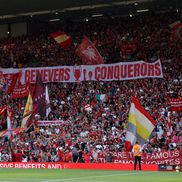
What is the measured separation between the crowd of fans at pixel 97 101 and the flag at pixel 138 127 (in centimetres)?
111

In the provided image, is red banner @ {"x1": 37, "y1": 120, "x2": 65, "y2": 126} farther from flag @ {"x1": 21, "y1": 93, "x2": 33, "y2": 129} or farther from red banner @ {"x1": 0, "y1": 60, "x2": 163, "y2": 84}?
red banner @ {"x1": 0, "y1": 60, "x2": 163, "y2": 84}

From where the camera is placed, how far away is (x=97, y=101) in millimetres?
45281

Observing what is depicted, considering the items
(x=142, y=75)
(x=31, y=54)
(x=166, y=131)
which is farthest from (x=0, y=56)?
(x=166, y=131)

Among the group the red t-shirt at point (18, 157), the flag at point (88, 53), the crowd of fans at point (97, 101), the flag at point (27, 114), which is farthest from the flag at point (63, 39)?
the red t-shirt at point (18, 157)

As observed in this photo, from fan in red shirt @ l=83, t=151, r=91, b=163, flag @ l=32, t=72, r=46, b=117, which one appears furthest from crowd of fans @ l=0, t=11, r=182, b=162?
flag @ l=32, t=72, r=46, b=117

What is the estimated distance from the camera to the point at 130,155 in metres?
36.5

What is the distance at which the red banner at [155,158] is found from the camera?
34812mm

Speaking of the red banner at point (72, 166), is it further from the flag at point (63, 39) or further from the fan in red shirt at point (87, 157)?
the flag at point (63, 39)

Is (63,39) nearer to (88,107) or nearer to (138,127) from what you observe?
(88,107)

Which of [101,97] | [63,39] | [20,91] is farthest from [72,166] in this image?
[63,39]

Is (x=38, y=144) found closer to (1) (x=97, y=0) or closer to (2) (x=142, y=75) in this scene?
(2) (x=142, y=75)

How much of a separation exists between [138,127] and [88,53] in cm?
1363

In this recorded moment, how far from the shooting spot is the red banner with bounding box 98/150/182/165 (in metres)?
34.8

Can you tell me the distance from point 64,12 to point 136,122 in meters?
19.2
